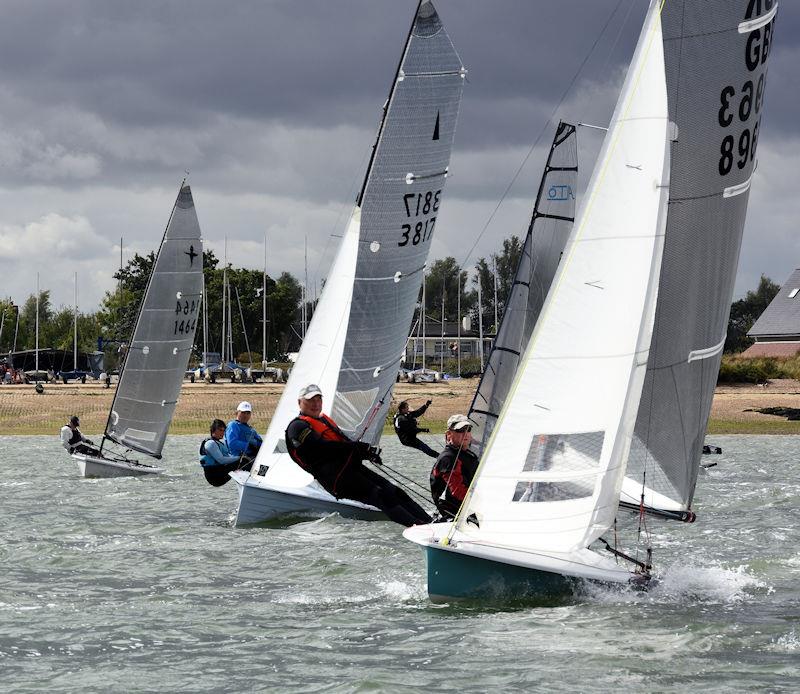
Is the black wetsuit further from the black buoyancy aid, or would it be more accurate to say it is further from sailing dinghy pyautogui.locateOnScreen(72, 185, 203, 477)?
sailing dinghy pyautogui.locateOnScreen(72, 185, 203, 477)

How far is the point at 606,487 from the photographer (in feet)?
35.5

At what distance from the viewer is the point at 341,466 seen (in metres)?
12.8

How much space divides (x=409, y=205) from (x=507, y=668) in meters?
11.1

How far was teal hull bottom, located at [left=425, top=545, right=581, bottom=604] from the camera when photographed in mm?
10500

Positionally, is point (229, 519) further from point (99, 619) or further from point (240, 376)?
point (240, 376)

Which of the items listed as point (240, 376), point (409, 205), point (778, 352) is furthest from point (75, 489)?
point (778, 352)

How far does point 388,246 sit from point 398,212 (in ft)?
1.79

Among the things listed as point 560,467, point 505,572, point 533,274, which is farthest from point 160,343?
point 505,572

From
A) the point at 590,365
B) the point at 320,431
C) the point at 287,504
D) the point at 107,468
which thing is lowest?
the point at 107,468

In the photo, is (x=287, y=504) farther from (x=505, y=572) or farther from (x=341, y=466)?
(x=505, y=572)

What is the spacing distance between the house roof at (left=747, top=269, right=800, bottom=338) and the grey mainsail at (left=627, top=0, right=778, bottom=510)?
66.7 metres

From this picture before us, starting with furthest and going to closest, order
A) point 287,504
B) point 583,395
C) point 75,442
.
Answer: point 75,442 → point 287,504 → point 583,395

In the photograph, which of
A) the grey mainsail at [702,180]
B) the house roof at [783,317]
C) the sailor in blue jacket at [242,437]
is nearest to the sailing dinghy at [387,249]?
the sailor in blue jacket at [242,437]

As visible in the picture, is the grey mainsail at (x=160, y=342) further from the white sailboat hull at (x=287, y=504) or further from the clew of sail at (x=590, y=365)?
the clew of sail at (x=590, y=365)
